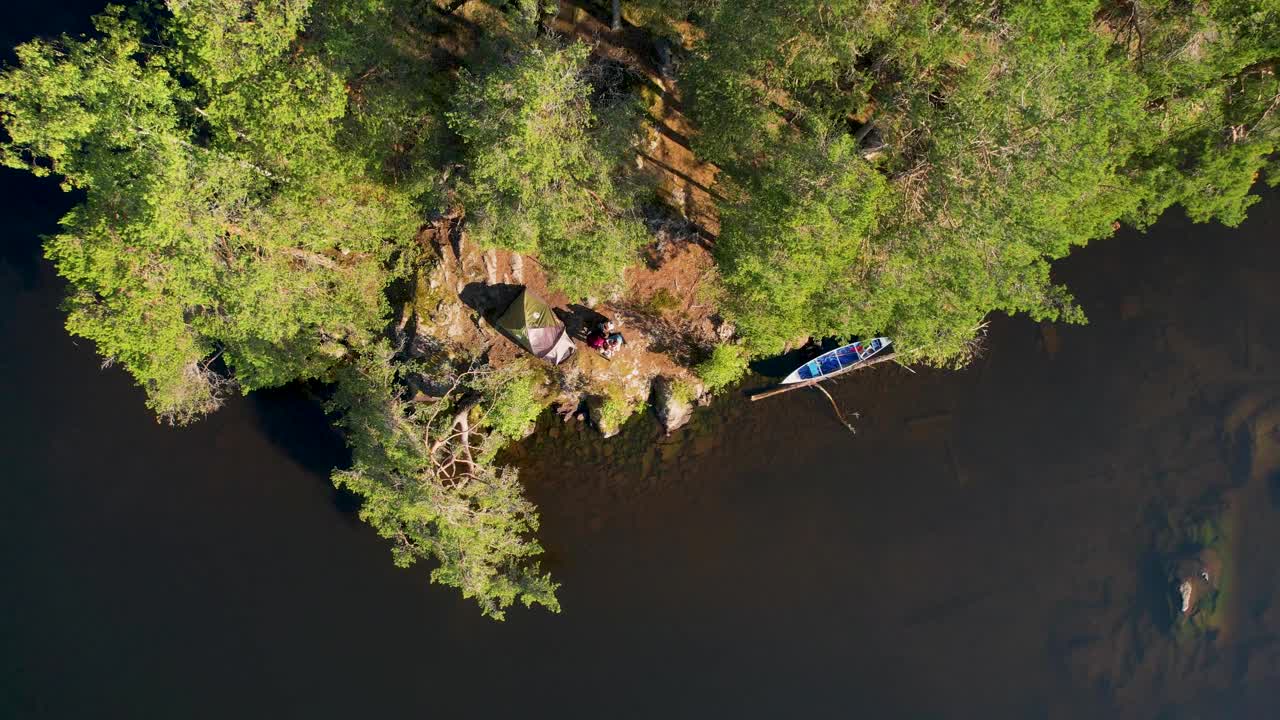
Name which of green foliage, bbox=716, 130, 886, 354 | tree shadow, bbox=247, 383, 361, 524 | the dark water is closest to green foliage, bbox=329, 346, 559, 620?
tree shadow, bbox=247, 383, 361, 524

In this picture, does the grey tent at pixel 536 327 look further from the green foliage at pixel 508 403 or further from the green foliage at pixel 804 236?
the green foliage at pixel 804 236

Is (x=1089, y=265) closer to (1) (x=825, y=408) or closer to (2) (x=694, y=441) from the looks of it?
(1) (x=825, y=408)

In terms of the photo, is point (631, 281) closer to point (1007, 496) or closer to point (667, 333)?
point (667, 333)

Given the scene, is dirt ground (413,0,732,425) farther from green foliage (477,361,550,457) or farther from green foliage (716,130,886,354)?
green foliage (716,130,886,354)

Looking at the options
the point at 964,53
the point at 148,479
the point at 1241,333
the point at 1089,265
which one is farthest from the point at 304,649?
the point at 1241,333

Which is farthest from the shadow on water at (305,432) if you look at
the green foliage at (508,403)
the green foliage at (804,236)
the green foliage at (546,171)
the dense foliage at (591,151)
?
the green foliage at (804,236)

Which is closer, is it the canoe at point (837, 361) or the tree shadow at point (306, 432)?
the canoe at point (837, 361)
